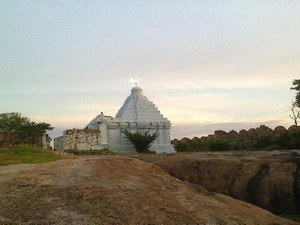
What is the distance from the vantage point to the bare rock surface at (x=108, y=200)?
108 inches

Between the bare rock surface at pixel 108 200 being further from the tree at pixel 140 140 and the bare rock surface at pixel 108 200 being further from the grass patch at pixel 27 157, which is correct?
the tree at pixel 140 140

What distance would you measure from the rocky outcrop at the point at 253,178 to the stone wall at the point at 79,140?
65.4 ft

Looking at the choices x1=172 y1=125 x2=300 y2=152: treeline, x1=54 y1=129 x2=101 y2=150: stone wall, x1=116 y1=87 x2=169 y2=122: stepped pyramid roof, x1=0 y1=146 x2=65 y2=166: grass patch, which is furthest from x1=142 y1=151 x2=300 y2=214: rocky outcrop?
x1=116 y1=87 x2=169 y2=122: stepped pyramid roof

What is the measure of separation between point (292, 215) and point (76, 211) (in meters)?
3.67

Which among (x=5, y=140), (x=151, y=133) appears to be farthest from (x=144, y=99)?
(x=5, y=140)

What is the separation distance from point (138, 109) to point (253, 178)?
2573cm

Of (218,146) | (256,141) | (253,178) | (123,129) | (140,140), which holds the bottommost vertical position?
(253,178)

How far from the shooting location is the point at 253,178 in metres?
5.55

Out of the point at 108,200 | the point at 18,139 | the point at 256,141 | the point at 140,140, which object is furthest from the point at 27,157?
the point at 256,141

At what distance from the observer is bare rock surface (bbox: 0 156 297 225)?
2.75 m

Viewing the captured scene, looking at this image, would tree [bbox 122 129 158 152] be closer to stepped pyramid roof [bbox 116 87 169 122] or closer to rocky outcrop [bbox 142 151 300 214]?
stepped pyramid roof [bbox 116 87 169 122]

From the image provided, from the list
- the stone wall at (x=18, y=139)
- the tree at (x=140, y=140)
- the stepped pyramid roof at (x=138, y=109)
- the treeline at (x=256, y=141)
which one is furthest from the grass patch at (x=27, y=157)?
the stepped pyramid roof at (x=138, y=109)

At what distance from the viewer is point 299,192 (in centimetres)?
548

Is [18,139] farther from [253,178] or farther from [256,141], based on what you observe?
[256,141]
